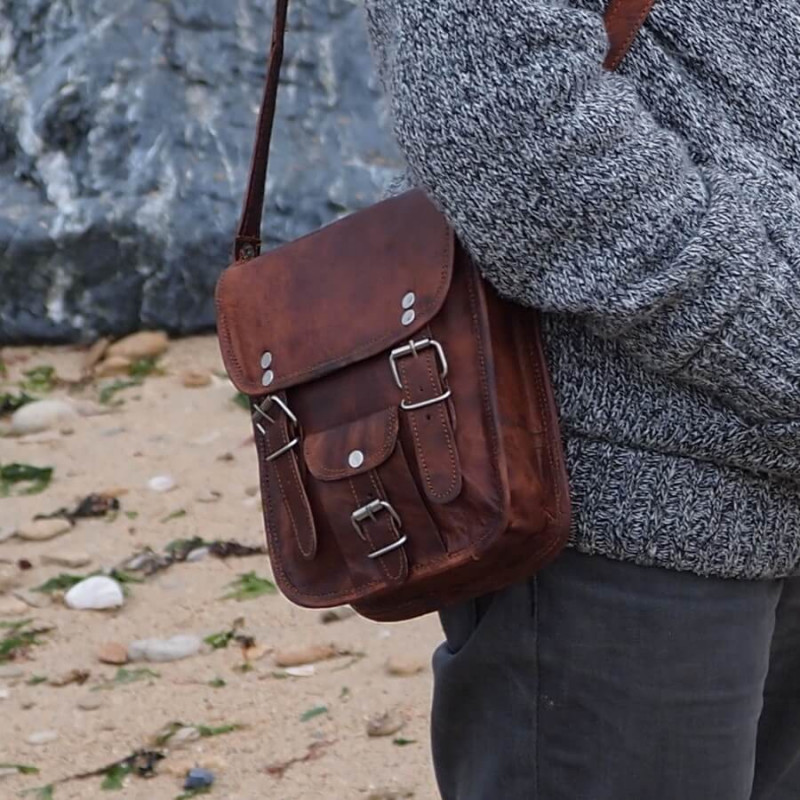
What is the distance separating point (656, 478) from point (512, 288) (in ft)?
0.66

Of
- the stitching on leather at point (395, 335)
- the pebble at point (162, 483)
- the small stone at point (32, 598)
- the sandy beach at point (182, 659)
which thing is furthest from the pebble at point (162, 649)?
the stitching on leather at point (395, 335)

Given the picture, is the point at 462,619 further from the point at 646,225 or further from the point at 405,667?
the point at 405,667

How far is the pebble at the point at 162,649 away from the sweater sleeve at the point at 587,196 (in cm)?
194

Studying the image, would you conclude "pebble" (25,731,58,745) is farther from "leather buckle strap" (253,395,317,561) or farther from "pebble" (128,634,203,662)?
"leather buckle strap" (253,395,317,561)

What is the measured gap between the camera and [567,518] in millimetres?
1304

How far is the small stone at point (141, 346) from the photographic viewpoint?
444 centimetres

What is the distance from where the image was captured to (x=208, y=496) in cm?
365

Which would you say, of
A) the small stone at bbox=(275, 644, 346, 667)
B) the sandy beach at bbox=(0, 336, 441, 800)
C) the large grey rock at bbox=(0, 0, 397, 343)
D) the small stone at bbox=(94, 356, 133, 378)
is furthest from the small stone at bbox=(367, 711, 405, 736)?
the large grey rock at bbox=(0, 0, 397, 343)

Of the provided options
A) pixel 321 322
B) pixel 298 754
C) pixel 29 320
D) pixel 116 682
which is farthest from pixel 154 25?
pixel 321 322

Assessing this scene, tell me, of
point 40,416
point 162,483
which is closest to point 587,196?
point 162,483

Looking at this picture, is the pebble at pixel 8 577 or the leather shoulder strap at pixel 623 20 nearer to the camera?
the leather shoulder strap at pixel 623 20

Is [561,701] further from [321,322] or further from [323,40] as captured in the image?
[323,40]

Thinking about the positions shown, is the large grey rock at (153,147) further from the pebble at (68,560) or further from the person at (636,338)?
the person at (636,338)

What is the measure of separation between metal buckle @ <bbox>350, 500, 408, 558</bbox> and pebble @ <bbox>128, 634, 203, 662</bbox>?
5.77 ft
